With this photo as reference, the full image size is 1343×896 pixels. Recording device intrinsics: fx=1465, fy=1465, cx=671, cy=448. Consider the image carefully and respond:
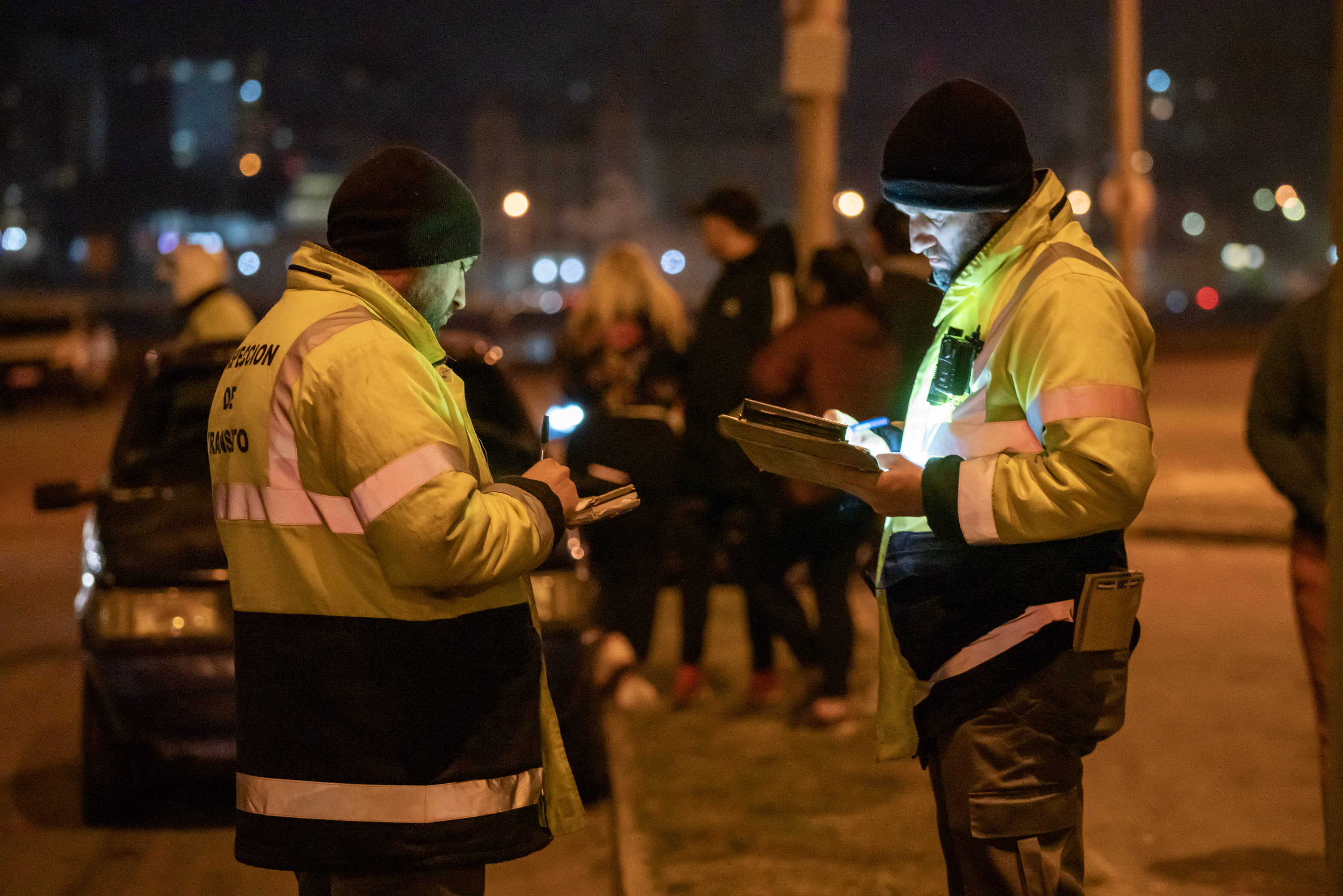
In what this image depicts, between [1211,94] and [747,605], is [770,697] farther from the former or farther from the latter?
[1211,94]

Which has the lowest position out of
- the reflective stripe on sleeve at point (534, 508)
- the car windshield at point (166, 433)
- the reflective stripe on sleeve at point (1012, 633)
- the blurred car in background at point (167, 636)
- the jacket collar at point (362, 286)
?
the blurred car in background at point (167, 636)

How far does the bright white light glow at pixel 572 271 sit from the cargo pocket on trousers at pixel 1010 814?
7767 cm

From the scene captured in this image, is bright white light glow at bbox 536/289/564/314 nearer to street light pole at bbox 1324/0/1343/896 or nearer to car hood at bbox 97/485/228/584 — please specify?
car hood at bbox 97/485/228/584

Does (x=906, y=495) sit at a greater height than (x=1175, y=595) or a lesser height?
greater

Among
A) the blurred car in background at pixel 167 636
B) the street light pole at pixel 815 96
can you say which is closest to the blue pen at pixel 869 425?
the blurred car in background at pixel 167 636

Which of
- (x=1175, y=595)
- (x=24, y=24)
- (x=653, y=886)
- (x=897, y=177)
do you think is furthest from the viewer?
(x=24, y=24)

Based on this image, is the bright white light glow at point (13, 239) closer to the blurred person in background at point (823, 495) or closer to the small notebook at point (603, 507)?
the blurred person in background at point (823, 495)

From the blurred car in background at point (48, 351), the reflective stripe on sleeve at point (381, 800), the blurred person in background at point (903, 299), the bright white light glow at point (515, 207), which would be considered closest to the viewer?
the reflective stripe on sleeve at point (381, 800)

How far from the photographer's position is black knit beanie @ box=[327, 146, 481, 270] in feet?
8.67

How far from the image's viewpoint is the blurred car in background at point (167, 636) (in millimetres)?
4961

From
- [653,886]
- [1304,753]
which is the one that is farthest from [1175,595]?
[653,886]

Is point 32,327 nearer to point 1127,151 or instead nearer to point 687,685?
point 1127,151

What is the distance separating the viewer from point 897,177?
9.32ft

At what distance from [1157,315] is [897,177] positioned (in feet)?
180
